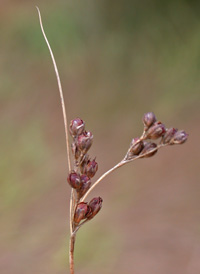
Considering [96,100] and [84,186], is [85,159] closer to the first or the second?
[84,186]

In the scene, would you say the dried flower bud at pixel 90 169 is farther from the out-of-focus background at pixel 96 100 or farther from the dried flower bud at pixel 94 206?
the out-of-focus background at pixel 96 100

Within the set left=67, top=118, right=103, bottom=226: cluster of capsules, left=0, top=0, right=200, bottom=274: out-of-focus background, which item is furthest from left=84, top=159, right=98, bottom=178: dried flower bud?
left=0, top=0, right=200, bottom=274: out-of-focus background

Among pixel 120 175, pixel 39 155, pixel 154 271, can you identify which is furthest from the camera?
pixel 39 155

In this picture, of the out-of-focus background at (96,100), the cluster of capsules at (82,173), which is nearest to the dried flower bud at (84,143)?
the cluster of capsules at (82,173)

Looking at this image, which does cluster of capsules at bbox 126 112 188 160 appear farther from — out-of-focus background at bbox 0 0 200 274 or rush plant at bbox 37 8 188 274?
out-of-focus background at bbox 0 0 200 274

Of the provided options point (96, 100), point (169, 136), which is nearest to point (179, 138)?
point (169, 136)

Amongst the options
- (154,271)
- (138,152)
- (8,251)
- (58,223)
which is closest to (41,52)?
(58,223)

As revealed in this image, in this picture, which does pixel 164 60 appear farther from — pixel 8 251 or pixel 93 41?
pixel 8 251

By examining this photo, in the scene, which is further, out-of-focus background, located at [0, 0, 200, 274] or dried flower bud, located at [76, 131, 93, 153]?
→ out-of-focus background, located at [0, 0, 200, 274]
